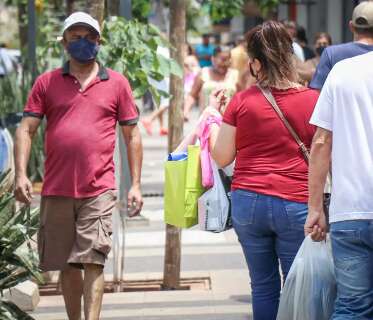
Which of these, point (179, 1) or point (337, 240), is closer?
point (337, 240)

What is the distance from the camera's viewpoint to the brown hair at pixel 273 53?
6324 mm

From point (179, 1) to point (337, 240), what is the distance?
4.34 metres

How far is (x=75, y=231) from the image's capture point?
23.6 feet

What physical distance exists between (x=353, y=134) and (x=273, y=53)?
1.09m

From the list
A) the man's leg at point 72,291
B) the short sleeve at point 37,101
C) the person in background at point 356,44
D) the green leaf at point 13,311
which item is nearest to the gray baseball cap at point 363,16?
the person in background at point 356,44

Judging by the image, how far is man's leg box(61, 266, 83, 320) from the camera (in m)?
7.32

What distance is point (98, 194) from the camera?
7.11 metres

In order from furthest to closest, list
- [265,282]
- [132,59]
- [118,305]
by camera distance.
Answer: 1. [132,59]
2. [118,305]
3. [265,282]

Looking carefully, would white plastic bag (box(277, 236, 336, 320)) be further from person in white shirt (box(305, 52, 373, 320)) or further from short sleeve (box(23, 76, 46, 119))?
short sleeve (box(23, 76, 46, 119))

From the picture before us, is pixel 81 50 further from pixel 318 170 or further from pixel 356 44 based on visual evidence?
pixel 318 170

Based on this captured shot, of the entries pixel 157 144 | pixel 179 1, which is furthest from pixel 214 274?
pixel 157 144

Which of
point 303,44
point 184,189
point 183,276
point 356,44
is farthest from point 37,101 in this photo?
point 303,44

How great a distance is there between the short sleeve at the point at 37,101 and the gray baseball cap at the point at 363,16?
6.48 ft

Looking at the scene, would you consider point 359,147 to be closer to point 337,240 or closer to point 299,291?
point 337,240
